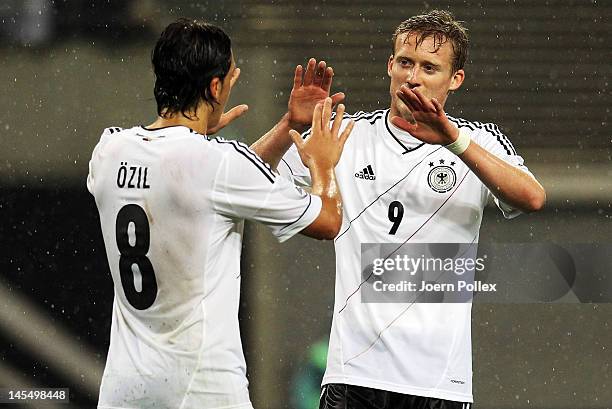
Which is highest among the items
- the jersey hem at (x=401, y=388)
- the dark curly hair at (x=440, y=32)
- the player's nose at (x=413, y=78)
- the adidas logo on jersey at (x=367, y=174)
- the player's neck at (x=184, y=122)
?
the dark curly hair at (x=440, y=32)

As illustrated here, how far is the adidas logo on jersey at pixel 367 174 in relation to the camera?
11.2 feet

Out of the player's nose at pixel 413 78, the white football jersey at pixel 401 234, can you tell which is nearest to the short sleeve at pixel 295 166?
the white football jersey at pixel 401 234

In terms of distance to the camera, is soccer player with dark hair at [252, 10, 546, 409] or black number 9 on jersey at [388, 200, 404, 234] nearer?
soccer player with dark hair at [252, 10, 546, 409]

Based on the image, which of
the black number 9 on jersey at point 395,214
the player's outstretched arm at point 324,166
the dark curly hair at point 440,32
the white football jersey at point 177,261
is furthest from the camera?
the dark curly hair at point 440,32

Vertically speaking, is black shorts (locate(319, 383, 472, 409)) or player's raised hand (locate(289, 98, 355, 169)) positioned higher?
player's raised hand (locate(289, 98, 355, 169))

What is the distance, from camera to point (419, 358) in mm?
3252

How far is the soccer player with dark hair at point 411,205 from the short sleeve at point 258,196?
1.82 ft

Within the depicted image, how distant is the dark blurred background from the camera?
484cm

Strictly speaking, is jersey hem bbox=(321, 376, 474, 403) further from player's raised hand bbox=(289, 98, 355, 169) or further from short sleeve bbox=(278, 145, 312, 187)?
player's raised hand bbox=(289, 98, 355, 169)

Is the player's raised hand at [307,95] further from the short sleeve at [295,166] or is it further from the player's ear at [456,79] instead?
the player's ear at [456,79]

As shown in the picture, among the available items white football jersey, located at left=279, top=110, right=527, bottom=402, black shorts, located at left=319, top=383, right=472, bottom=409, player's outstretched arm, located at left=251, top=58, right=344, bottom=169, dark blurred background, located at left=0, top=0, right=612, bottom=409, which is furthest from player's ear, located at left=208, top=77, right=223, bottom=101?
dark blurred background, located at left=0, top=0, right=612, bottom=409

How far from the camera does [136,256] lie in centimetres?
259

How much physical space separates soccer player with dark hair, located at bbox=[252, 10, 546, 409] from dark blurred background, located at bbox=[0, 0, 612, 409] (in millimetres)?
1369

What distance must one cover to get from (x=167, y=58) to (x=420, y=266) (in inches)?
48.7
